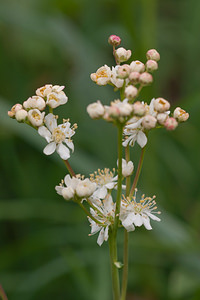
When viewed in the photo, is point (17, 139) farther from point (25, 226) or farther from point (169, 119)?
point (169, 119)

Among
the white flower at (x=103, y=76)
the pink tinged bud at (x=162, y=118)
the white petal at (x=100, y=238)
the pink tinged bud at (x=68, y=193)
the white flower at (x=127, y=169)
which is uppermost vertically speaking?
the white flower at (x=103, y=76)

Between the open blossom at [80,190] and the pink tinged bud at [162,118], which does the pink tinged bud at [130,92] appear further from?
the open blossom at [80,190]

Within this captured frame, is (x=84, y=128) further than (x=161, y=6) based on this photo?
No

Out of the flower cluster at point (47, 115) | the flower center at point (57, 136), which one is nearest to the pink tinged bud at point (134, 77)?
the flower cluster at point (47, 115)

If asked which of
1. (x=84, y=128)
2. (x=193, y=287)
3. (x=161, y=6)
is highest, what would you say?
(x=161, y=6)

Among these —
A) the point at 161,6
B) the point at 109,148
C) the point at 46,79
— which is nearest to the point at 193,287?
the point at 109,148

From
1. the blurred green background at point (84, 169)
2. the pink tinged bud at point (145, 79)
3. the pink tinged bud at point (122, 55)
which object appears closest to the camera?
the pink tinged bud at point (145, 79)

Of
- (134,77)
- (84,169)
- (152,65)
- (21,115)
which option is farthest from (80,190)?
(84,169)
